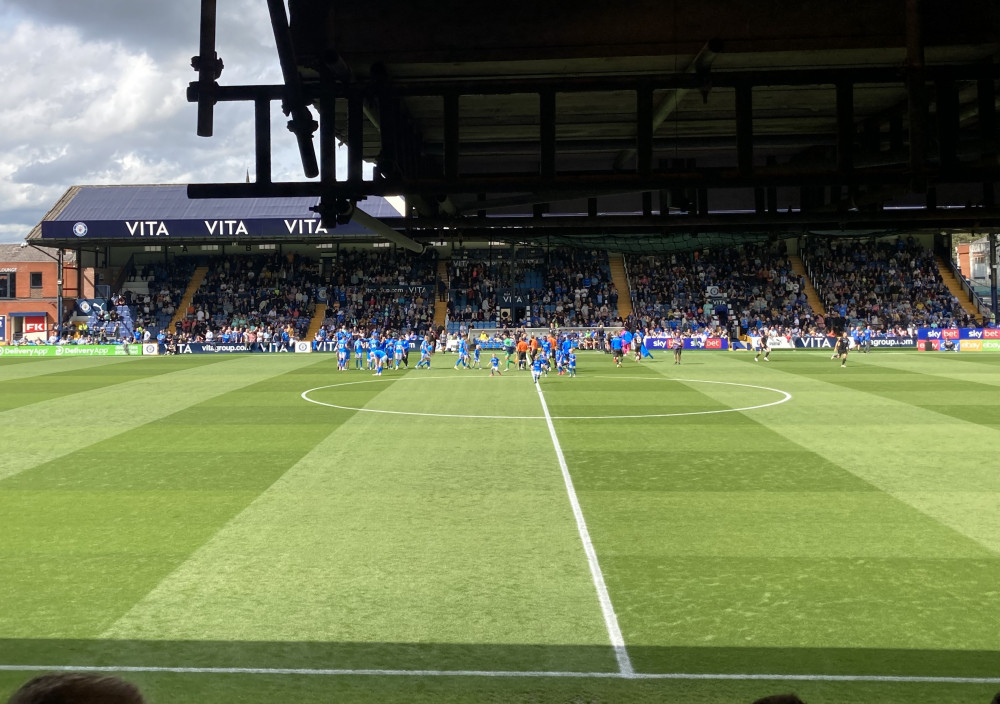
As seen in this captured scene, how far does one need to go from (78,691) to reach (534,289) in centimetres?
5964

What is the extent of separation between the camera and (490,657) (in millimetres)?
6504

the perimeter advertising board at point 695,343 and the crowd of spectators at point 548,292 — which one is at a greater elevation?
the crowd of spectators at point 548,292

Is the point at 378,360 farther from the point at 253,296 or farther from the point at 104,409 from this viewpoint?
the point at 253,296

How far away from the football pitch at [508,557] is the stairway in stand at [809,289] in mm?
38237

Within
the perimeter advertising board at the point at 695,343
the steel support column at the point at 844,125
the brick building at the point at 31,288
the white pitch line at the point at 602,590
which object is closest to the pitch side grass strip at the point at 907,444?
the white pitch line at the point at 602,590

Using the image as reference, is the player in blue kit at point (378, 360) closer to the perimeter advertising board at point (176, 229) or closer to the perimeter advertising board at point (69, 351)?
the perimeter advertising board at point (176, 229)

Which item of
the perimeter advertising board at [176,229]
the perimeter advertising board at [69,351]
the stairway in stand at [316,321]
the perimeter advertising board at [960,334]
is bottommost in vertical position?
the perimeter advertising board at [69,351]

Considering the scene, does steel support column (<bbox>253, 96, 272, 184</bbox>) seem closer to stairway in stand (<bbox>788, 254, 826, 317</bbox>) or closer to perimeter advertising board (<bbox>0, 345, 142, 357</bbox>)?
perimeter advertising board (<bbox>0, 345, 142, 357</bbox>)

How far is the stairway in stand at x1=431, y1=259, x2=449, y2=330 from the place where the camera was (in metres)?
59.4

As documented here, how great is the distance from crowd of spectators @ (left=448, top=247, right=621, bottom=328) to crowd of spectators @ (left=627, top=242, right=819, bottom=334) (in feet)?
7.89

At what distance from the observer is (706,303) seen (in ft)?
192

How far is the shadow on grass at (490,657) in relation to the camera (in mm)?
6285

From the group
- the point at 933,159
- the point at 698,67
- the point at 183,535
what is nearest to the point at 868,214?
the point at 933,159

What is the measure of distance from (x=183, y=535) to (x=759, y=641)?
6.46 m
